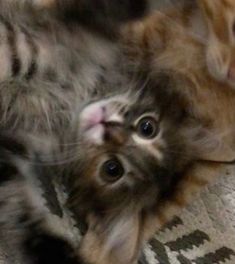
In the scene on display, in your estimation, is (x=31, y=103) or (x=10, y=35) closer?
(x=10, y=35)

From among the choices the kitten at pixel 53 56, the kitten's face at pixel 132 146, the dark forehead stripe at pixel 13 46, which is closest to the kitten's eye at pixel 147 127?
the kitten's face at pixel 132 146

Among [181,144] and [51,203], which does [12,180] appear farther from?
[181,144]

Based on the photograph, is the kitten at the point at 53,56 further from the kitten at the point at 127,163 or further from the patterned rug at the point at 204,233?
the patterned rug at the point at 204,233

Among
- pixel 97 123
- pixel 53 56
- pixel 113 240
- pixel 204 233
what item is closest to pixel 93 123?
pixel 97 123

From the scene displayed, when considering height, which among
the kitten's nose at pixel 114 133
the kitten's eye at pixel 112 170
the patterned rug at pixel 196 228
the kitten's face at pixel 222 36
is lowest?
the patterned rug at pixel 196 228

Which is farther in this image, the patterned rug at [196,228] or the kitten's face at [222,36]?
the patterned rug at [196,228]

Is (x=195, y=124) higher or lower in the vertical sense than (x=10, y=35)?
lower

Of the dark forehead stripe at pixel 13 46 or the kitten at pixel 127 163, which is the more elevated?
the dark forehead stripe at pixel 13 46

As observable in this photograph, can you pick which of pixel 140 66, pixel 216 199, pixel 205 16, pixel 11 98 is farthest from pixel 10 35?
pixel 216 199
